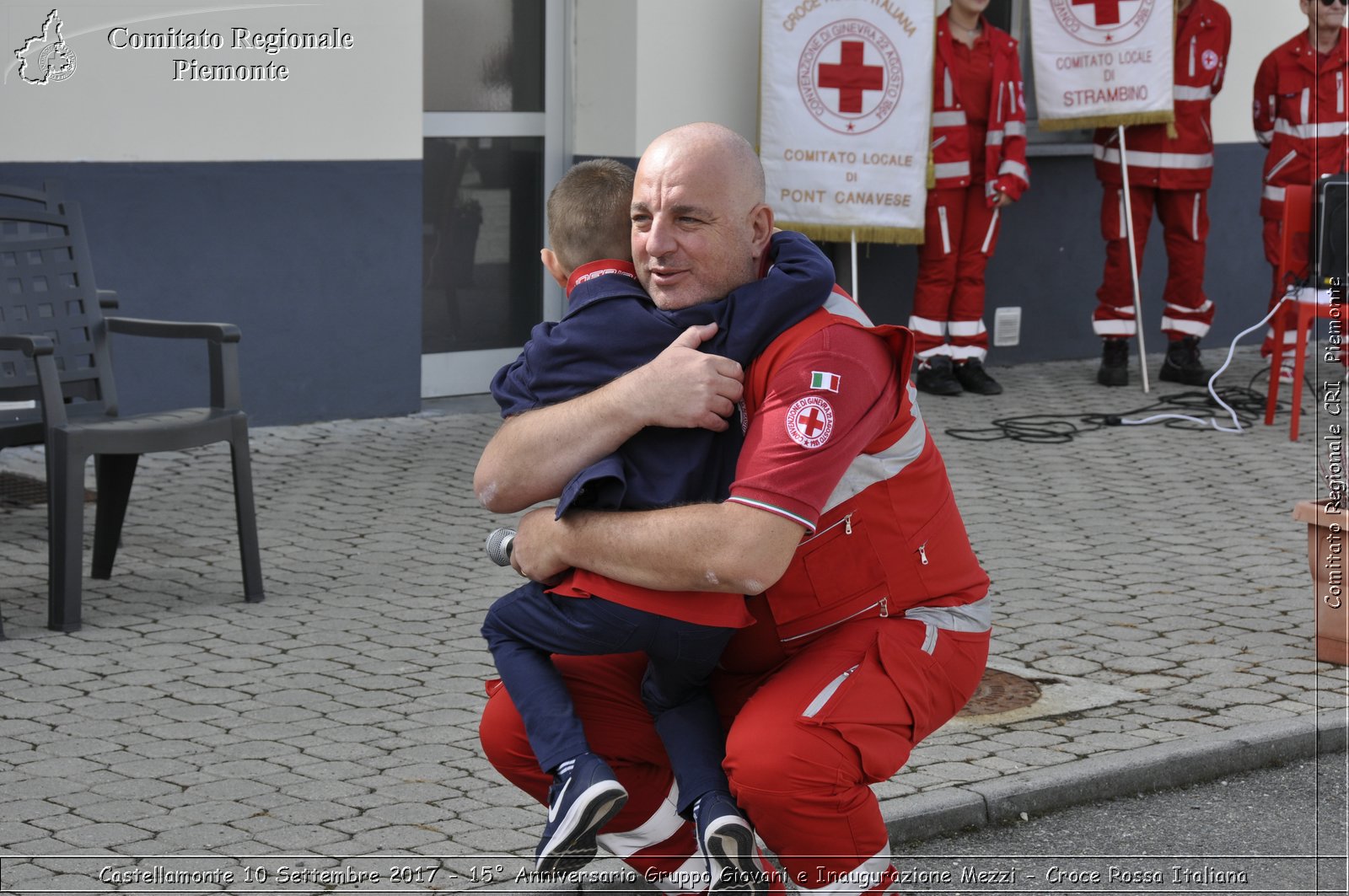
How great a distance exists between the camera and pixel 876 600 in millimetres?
3387

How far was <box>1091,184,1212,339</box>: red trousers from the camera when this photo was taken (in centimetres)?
1105

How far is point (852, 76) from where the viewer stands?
1002 cm

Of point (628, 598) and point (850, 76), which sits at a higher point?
point (850, 76)

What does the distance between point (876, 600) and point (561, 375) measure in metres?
0.77

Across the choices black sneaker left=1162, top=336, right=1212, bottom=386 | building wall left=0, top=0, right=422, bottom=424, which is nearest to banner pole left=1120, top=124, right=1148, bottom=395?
black sneaker left=1162, top=336, right=1212, bottom=386

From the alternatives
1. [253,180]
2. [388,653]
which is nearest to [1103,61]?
[253,180]

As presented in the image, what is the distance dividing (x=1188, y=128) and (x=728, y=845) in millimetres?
8889

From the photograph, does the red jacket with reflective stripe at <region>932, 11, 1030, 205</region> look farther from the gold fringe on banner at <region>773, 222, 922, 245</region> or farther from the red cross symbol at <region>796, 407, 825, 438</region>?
the red cross symbol at <region>796, 407, 825, 438</region>

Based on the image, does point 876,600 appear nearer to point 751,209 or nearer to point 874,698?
point 874,698

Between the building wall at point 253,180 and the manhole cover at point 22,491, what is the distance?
0.87m

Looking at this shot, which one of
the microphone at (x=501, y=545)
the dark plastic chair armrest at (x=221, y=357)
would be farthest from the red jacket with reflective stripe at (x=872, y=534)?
the dark plastic chair armrest at (x=221, y=357)

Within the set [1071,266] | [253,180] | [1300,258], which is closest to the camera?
[253,180]

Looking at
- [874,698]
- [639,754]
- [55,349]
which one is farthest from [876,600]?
[55,349]

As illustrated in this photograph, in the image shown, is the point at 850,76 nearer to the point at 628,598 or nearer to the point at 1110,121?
the point at 1110,121
